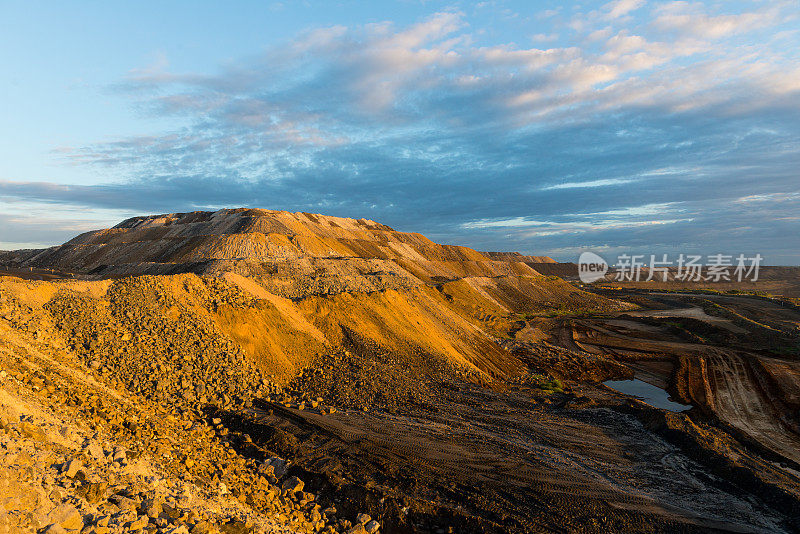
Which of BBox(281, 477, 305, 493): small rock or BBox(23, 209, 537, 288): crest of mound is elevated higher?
BBox(23, 209, 537, 288): crest of mound

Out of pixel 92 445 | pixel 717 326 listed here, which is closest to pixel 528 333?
pixel 717 326

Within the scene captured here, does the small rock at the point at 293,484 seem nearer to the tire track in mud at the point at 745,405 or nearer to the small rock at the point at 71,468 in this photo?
the small rock at the point at 71,468

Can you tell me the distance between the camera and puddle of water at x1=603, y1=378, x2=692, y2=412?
19.2 m

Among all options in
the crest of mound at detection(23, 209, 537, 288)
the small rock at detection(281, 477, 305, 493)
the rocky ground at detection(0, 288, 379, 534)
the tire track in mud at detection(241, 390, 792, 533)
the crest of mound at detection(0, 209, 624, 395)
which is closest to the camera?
the rocky ground at detection(0, 288, 379, 534)

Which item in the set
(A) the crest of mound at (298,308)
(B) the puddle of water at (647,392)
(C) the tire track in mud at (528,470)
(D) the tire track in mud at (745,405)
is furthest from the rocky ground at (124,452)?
(B) the puddle of water at (647,392)

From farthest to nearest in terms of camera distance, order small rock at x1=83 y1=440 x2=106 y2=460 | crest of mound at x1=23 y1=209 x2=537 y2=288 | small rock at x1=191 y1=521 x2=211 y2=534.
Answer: crest of mound at x1=23 y1=209 x2=537 y2=288
small rock at x1=83 y1=440 x2=106 y2=460
small rock at x1=191 y1=521 x2=211 y2=534

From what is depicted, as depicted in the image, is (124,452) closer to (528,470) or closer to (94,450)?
(94,450)

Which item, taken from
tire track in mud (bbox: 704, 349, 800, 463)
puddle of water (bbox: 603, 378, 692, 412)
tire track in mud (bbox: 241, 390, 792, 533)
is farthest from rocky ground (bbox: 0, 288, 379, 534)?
puddle of water (bbox: 603, 378, 692, 412)

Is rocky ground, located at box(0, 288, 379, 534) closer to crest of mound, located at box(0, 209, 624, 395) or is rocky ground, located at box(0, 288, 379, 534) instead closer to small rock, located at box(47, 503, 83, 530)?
small rock, located at box(47, 503, 83, 530)

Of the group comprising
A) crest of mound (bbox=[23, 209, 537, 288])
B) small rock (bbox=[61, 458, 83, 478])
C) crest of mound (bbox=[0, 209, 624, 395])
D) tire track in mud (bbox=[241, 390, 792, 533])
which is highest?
crest of mound (bbox=[23, 209, 537, 288])

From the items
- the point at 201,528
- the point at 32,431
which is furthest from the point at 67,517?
the point at 32,431

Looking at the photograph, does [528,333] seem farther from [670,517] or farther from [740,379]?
[670,517]

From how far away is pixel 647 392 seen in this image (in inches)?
840

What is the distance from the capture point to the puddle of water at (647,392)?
19.2 m
